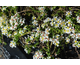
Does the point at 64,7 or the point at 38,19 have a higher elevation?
the point at 64,7

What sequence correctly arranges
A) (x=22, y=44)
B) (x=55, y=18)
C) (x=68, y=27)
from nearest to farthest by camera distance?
1. (x=68, y=27)
2. (x=55, y=18)
3. (x=22, y=44)

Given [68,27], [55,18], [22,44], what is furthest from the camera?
[22,44]

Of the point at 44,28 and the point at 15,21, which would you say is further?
the point at 44,28

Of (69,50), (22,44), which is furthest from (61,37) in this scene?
(22,44)

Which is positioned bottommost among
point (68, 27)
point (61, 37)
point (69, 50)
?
point (69, 50)

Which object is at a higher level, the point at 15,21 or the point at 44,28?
the point at 15,21

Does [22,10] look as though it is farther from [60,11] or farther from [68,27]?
[68,27]

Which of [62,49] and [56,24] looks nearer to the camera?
[56,24]
